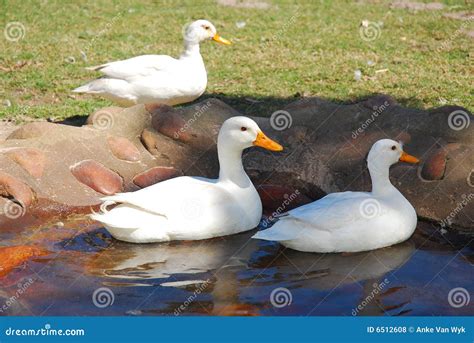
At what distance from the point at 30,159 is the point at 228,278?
1926 millimetres

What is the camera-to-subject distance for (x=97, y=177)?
21.4 ft

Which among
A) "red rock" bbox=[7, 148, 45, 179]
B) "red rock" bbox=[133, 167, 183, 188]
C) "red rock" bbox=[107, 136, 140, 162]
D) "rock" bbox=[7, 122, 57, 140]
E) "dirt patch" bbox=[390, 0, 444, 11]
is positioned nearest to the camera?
"red rock" bbox=[7, 148, 45, 179]

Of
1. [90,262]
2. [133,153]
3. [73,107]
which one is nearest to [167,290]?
[90,262]

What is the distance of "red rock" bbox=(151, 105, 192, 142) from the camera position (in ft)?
22.7

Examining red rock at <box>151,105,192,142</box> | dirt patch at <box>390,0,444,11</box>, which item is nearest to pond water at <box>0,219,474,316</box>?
red rock at <box>151,105,192,142</box>

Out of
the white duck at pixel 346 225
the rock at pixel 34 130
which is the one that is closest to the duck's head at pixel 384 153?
the white duck at pixel 346 225

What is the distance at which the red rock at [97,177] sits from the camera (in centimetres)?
649

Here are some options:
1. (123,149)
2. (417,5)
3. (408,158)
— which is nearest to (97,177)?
(123,149)

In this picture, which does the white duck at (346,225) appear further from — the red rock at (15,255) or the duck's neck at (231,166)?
the red rock at (15,255)

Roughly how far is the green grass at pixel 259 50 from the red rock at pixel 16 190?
2996 millimetres

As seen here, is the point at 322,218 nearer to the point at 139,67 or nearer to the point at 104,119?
the point at 104,119

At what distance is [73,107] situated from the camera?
9539 mm

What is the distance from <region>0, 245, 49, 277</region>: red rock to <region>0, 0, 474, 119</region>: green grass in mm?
3742

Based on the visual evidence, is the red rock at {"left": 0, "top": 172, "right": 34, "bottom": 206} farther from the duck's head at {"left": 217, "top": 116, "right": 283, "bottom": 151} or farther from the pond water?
the duck's head at {"left": 217, "top": 116, "right": 283, "bottom": 151}
